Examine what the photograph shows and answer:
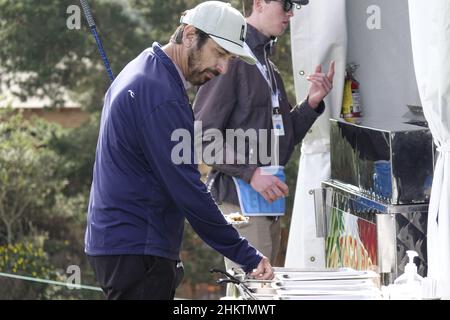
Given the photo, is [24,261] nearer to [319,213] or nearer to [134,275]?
[319,213]

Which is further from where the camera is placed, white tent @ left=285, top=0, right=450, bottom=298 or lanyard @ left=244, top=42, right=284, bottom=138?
white tent @ left=285, top=0, right=450, bottom=298

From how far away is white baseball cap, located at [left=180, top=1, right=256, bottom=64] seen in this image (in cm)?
329

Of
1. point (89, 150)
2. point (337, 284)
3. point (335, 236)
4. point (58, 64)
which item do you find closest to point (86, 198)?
point (89, 150)

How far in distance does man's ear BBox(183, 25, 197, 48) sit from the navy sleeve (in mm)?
218

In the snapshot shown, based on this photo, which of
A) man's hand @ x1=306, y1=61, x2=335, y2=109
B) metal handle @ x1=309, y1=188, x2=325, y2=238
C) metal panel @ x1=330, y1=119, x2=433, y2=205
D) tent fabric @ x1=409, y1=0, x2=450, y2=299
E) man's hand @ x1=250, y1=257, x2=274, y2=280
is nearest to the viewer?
man's hand @ x1=250, y1=257, x2=274, y2=280

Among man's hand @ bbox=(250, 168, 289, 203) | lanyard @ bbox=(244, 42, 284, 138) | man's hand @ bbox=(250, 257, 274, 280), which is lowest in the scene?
man's hand @ bbox=(250, 257, 274, 280)

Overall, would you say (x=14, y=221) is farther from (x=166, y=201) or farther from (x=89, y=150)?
(x=166, y=201)

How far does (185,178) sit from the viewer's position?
10.7 ft

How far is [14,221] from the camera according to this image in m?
9.47

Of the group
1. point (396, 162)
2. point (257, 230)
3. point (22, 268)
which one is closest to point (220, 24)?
point (396, 162)

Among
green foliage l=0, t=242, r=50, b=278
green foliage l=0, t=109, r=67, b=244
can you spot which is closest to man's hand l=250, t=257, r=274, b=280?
green foliage l=0, t=242, r=50, b=278

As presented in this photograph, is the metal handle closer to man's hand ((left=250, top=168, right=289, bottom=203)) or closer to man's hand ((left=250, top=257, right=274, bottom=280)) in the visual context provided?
man's hand ((left=250, top=168, right=289, bottom=203))

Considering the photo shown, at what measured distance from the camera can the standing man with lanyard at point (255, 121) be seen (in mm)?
4461
